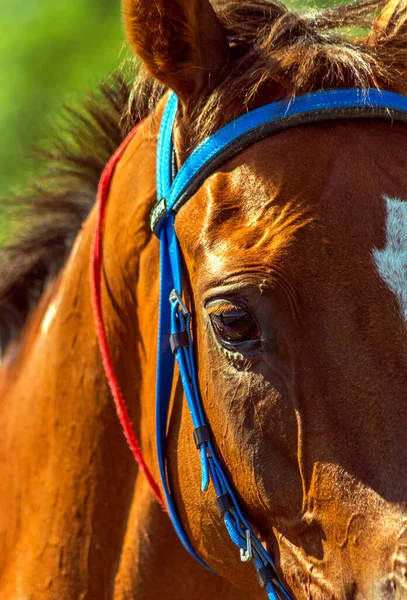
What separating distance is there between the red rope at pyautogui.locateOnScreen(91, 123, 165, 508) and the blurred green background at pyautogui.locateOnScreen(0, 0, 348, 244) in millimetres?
6170

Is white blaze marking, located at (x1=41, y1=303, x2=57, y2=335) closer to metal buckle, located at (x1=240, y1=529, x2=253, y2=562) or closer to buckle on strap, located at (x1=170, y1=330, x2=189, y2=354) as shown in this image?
buckle on strap, located at (x1=170, y1=330, x2=189, y2=354)

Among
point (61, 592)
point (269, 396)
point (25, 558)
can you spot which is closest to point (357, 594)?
point (269, 396)

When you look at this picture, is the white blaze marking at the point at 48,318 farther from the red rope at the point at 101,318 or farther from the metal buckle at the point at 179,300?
the metal buckle at the point at 179,300

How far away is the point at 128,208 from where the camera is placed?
246 cm

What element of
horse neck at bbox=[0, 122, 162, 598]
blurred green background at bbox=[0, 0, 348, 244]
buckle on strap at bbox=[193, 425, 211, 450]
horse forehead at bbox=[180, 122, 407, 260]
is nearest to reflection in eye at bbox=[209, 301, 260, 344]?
horse forehead at bbox=[180, 122, 407, 260]

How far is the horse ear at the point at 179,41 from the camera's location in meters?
2.09

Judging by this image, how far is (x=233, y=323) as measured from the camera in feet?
6.24

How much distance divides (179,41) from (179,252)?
0.55 metres

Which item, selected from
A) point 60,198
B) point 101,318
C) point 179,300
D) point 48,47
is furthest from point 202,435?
point 48,47

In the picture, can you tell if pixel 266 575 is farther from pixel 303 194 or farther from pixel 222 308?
pixel 303 194

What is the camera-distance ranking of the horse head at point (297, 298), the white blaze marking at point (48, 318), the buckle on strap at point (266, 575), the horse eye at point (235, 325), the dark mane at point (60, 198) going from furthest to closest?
the dark mane at point (60, 198), the white blaze marking at point (48, 318), the buckle on strap at point (266, 575), the horse eye at point (235, 325), the horse head at point (297, 298)

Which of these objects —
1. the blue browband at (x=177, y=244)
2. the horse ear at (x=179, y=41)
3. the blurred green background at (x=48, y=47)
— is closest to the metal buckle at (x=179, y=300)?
the blue browband at (x=177, y=244)

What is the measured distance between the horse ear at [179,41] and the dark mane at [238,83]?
50 mm

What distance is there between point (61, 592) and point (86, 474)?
36 cm
